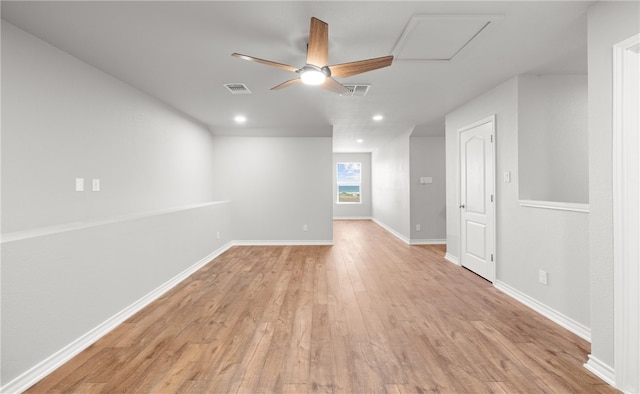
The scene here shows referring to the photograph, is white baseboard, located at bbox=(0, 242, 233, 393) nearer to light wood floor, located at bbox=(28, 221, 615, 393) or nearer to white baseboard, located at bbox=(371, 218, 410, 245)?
light wood floor, located at bbox=(28, 221, 615, 393)

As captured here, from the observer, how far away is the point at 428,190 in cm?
632

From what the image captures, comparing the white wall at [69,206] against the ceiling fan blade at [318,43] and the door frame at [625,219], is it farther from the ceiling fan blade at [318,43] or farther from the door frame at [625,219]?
the door frame at [625,219]

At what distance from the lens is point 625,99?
5.67ft

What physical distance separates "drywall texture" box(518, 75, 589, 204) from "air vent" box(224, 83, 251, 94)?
3.10 m

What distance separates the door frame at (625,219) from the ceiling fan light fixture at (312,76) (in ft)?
6.13

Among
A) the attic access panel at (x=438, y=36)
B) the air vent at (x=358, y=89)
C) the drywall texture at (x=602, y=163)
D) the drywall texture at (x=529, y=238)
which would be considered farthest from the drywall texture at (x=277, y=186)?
the drywall texture at (x=602, y=163)

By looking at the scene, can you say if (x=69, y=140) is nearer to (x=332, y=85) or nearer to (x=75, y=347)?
(x=75, y=347)

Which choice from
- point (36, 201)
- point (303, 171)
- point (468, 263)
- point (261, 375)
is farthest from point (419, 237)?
point (36, 201)

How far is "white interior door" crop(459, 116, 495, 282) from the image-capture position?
371 centimetres

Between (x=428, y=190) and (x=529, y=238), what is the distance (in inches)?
131

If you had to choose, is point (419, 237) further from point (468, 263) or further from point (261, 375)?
point (261, 375)

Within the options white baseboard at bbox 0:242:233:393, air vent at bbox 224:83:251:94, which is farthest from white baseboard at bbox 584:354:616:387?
air vent at bbox 224:83:251:94

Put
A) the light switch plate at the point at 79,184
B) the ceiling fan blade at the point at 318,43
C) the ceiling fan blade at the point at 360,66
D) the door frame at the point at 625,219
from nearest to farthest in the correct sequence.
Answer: the door frame at the point at 625,219 < the ceiling fan blade at the point at 318,43 < the ceiling fan blade at the point at 360,66 < the light switch plate at the point at 79,184

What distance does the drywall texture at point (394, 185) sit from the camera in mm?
6484
